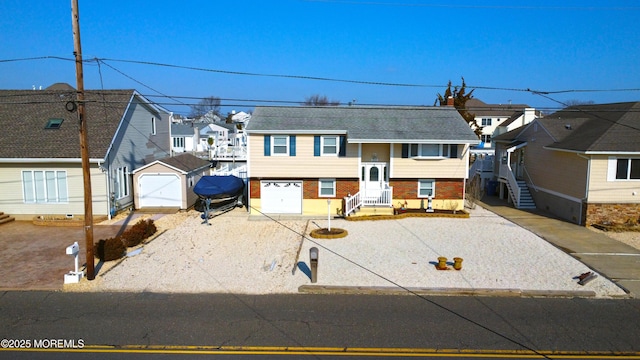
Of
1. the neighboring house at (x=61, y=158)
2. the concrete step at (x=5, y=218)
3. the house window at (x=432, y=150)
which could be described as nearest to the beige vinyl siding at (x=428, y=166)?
the house window at (x=432, y=150)

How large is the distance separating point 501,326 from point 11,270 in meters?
15.7

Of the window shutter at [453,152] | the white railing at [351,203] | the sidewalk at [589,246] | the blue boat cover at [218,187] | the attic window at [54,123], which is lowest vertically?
the sidewalk at [589,246]

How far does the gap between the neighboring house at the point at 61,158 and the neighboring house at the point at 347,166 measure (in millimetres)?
6982

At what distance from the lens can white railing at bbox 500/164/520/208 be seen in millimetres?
27148

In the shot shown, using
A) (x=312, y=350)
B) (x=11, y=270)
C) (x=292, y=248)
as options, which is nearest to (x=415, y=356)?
(x=312, y=350)

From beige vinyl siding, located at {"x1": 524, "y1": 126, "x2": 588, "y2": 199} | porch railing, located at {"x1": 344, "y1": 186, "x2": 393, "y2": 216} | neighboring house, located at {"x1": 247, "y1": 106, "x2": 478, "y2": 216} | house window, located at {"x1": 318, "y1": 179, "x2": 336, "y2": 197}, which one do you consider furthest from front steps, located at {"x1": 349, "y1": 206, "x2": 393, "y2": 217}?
beige vinyl siding, located at {"x1": 524, "y1": 126, "x2": 588, "y2": 199}

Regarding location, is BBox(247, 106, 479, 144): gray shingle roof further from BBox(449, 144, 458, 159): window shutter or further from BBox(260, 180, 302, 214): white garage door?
BBox(260, 180, 302, 214): white garage door

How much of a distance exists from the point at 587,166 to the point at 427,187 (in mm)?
7948

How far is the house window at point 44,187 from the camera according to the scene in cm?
2250

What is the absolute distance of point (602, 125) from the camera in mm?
23531

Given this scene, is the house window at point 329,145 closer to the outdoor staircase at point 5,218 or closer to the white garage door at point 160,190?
the white garage door at point 160,190

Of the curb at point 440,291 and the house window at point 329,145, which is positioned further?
the house window at point 329,145

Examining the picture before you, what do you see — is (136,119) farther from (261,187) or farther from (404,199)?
(404,199)

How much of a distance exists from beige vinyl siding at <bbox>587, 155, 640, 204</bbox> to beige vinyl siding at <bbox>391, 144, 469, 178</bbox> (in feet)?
20.1
